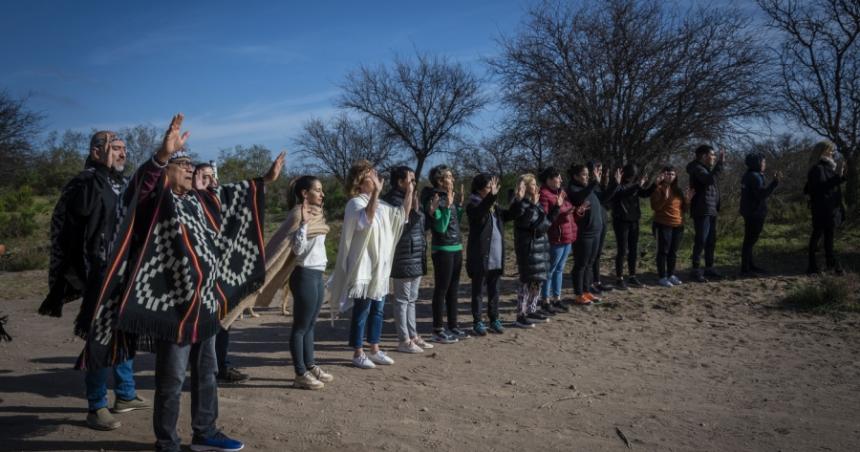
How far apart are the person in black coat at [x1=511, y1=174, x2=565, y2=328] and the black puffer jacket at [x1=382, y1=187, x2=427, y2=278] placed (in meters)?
1.45

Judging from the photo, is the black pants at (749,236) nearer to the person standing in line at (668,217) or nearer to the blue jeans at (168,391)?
the person standing in line at (668,217)

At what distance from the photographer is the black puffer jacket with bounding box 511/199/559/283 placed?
24.8 ft

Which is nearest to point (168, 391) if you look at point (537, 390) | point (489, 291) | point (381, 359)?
point (381, 359)

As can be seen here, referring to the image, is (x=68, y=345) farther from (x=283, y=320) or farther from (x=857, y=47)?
(x=857, y=47)

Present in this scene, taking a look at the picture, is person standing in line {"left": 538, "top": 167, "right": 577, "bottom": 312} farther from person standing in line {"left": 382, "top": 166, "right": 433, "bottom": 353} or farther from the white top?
the white top

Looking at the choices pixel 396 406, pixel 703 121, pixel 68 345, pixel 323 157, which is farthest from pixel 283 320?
pixel 323 157

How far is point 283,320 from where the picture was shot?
838 cm

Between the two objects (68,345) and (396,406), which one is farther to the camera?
(68,345)

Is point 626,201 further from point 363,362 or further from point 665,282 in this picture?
point 363,362

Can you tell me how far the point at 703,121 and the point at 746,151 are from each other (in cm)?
146

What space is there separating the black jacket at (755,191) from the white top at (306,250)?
7.83 meters

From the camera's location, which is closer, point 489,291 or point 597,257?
point 489,291

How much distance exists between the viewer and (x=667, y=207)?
9.50m

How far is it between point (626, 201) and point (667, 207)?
2.26 feet
